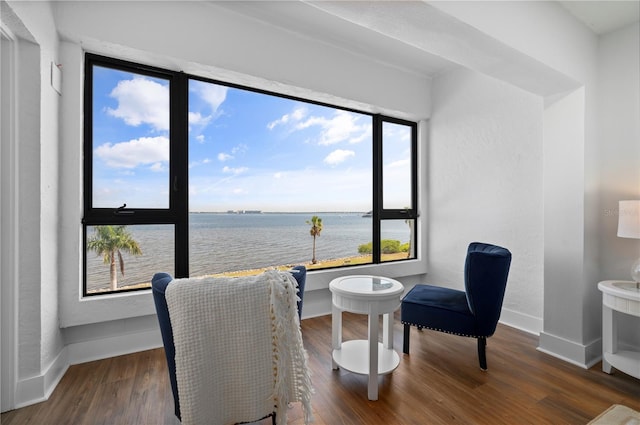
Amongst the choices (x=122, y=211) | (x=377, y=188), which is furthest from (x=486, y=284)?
(x=122, y=211)

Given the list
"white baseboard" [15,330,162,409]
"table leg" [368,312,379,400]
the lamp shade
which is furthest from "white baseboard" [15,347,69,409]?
the lamp shade

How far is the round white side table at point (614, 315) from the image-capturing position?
187cm

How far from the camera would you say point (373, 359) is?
1.78 metres

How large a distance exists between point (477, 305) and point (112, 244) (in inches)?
114

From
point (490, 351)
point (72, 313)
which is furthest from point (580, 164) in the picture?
point (72, 313)

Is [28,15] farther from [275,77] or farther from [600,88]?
[600,88]

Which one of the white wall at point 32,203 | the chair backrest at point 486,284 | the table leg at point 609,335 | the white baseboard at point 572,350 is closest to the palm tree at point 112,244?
the white wall at point 32,203

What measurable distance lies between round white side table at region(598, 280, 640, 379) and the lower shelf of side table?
1493 millimetres

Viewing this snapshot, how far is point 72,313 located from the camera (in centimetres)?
205

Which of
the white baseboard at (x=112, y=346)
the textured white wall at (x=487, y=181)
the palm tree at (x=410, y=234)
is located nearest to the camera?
the white baseboard at (x=112, y=346)

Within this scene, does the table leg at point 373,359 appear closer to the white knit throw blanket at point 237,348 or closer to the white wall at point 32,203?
the white knit throw blanket at point 237,348

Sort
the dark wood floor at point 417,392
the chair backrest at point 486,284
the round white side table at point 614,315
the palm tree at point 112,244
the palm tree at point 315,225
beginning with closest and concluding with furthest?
1. the dark wood floor at point 417,392
2. the round white side table at point 614,315
3. the chair backrest at point 486,284
4. the palm tree at point 112,244
5. the palm tree at point 315,225

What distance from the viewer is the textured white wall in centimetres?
278

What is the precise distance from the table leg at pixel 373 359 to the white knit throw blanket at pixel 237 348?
551 millimetres
